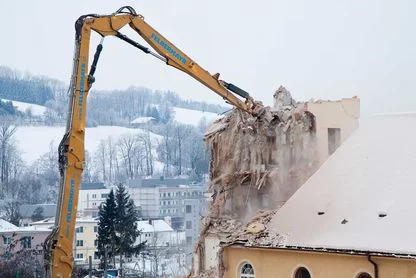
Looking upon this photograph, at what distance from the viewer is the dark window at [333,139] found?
26.4 metres

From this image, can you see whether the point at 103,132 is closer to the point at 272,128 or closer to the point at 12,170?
the point at 12,170

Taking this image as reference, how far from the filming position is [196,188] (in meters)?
119

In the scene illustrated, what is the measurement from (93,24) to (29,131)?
142 meters

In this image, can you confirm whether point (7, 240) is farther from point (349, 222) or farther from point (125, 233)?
point (349, 222)

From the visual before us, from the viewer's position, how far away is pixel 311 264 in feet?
67.2

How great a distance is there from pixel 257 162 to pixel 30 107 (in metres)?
153

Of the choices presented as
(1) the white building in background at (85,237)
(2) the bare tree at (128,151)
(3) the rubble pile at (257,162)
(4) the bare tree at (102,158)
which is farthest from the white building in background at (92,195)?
(3) the rubble pile at (257,162)

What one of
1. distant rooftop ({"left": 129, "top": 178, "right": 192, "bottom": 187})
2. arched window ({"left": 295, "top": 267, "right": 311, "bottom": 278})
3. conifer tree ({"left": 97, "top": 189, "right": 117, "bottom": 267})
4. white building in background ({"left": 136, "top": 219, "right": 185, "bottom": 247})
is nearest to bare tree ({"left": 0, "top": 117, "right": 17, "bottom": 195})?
distant rooftop ({"left": 129, "top": 178, "right": 192, "bottom": 187})

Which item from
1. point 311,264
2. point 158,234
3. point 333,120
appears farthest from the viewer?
point 158,234

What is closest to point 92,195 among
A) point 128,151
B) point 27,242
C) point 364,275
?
point 128,151

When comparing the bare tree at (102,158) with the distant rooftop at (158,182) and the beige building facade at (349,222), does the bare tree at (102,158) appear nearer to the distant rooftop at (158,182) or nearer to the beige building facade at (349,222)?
the distant rooftop at (158,182)

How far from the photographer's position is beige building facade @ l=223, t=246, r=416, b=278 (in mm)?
18578

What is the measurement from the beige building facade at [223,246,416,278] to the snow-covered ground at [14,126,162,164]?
359 feet

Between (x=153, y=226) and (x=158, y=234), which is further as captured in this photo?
(x=153, y=226)
